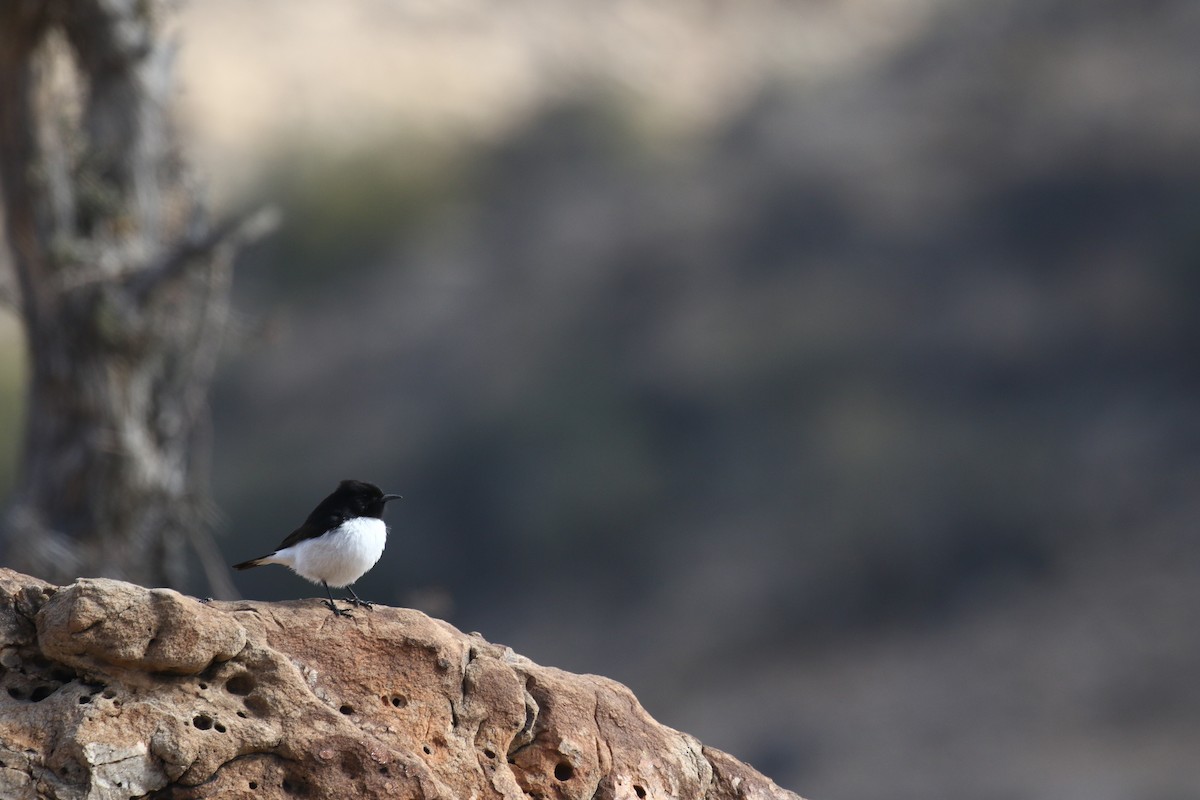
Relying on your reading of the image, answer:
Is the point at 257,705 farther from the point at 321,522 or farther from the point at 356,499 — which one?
the point at 356,499

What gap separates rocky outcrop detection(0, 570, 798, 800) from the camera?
19.0ft

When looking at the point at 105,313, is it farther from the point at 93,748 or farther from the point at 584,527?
the point at 584,527

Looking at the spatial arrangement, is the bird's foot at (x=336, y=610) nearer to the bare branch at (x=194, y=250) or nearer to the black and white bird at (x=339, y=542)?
the black and white bird at (x=339, y=542)

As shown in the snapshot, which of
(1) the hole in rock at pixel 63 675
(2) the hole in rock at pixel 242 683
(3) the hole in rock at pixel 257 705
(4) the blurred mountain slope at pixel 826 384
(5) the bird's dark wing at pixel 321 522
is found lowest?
(1) the hole in rock at pixel 63 675

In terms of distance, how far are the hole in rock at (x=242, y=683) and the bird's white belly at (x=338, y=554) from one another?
2.39ft

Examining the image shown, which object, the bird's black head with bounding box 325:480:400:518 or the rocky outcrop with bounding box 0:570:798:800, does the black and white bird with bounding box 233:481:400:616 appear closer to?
the bird's black head with bounding box 325:480:400:518

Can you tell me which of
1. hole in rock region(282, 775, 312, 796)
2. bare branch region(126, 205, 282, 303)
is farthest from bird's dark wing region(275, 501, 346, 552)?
bare branch region(126, 205, 282, 303)

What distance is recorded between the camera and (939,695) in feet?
82.6

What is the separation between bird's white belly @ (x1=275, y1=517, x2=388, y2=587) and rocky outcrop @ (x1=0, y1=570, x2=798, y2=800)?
18cm

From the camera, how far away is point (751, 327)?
33.5 metres

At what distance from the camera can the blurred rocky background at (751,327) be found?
26125 millimetres

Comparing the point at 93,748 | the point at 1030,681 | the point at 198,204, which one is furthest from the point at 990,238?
the point at 93,748

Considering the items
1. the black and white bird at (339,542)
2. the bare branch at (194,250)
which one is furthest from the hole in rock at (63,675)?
the bare branch at (194,250)

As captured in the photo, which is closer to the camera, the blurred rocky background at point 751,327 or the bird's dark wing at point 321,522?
the bird's dark wing at point 321,522
